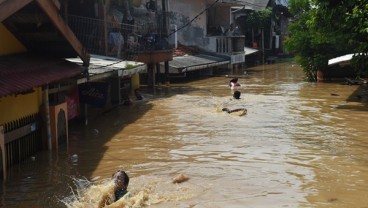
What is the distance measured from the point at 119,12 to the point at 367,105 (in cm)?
1343

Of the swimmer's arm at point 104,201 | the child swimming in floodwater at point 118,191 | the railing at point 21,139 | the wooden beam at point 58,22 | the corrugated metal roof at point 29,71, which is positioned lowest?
the swimmer's arm at point 104,201

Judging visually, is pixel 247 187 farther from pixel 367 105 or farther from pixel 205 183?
pixel 367 105

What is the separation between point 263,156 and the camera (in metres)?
11.7

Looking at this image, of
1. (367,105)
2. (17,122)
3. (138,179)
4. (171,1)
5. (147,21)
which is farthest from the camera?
(171,1)

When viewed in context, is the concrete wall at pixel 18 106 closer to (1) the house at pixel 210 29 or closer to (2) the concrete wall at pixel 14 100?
(2) the concrete wall at pixel 14 100

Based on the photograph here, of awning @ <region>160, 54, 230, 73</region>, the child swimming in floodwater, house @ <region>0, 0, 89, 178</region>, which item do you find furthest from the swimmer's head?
awning @ <region>160, 54, 230, 73</region>

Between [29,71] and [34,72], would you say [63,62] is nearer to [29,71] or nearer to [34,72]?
[34,72]

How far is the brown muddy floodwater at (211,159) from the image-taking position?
8781 millimetres

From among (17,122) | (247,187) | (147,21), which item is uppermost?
(147,21)

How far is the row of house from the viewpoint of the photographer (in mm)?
10414

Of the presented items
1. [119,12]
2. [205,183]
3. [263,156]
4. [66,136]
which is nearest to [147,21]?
[119,12]

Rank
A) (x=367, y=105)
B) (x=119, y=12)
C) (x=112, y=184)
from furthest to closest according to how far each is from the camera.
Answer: (x=119, y=12) → (x=367, y=105) → (x=112, y=184)

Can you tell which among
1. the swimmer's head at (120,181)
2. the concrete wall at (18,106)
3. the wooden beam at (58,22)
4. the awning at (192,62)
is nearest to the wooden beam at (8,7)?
the wooden beam at (58,22)

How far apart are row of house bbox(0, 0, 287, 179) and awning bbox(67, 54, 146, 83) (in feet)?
0.11
